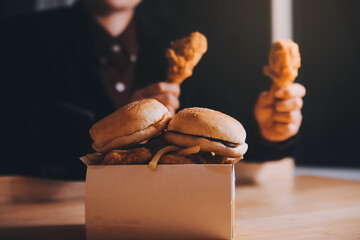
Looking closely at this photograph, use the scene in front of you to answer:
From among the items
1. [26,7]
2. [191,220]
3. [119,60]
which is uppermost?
[26,7]

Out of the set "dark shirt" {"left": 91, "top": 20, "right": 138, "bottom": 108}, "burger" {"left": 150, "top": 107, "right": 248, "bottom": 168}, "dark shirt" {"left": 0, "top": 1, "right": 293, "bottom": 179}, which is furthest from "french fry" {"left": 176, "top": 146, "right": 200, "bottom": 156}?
"dark shirt" {"left": 91, "top": 20, "right": 138, "bottom": 108}

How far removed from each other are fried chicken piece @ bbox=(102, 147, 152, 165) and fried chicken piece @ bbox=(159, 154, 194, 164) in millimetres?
31

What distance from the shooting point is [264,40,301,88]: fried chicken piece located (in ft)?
3.60

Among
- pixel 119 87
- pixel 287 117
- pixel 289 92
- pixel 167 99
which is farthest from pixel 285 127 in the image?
pixel 119 87

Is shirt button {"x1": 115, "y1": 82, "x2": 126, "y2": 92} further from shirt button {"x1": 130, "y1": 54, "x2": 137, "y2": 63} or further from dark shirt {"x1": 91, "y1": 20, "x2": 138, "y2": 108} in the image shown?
shirt button {"x1": 130, "y1": 54, "x2": 137, "y2": 63}

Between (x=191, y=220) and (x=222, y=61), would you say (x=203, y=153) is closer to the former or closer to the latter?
(x=191, y=220)

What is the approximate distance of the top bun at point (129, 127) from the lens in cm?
73

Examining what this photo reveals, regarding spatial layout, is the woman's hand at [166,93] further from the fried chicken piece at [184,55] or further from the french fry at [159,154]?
the french fry at [159,154]

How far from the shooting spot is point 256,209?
1032mm

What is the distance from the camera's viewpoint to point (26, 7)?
2.07 meters

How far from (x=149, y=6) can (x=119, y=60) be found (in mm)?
458

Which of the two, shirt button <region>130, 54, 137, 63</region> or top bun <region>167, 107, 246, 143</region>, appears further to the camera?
shirt button <region>130, 54, 137, 63</region>

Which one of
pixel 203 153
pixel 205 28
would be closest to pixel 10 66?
pixel 205 28

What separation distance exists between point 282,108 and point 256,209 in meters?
0.40
